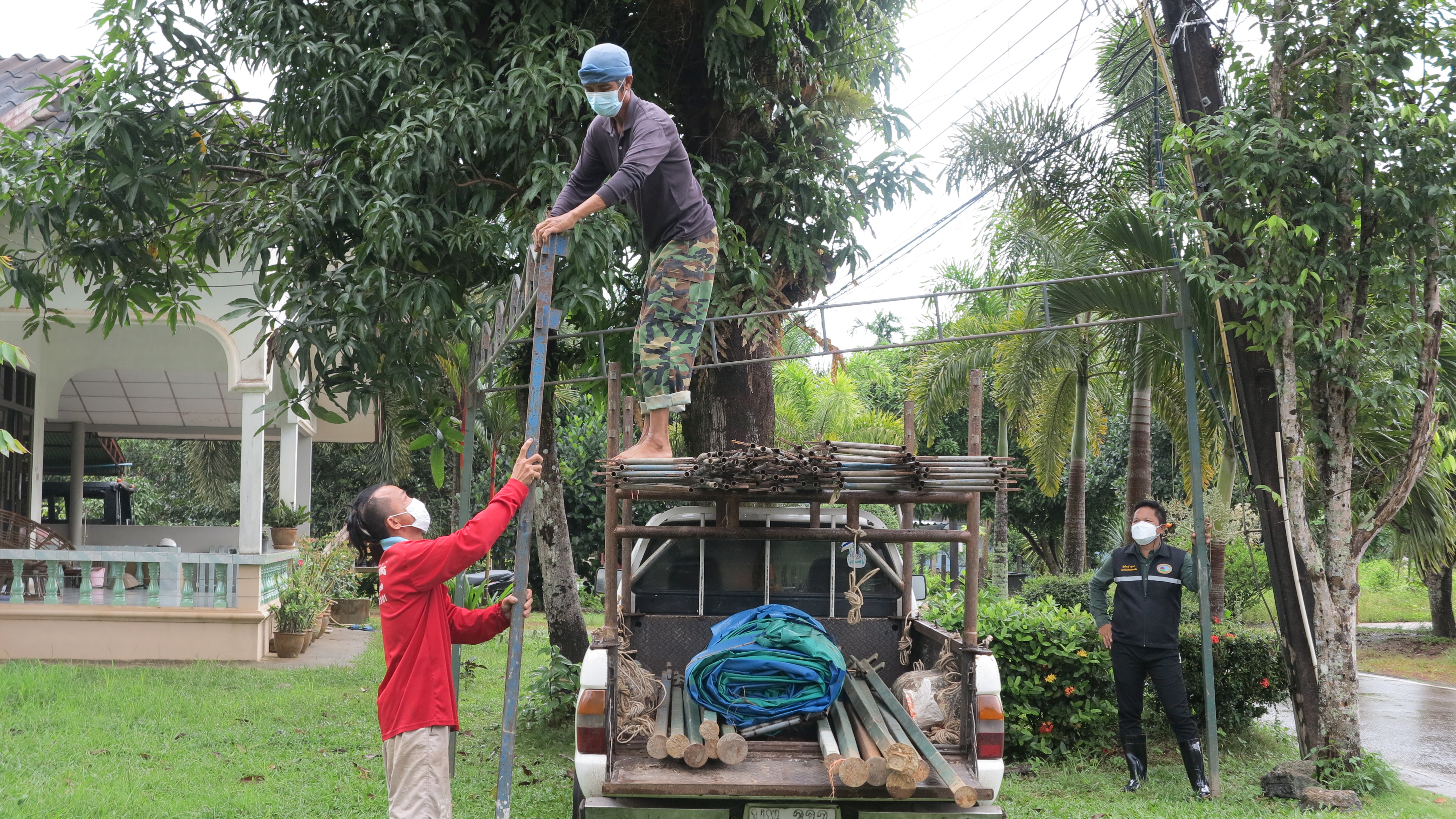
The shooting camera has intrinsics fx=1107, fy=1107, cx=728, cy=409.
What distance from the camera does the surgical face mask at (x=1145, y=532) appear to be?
7.38 m

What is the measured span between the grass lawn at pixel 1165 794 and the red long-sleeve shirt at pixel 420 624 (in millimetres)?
4209

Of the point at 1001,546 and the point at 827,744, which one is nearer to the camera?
the point at 827,744

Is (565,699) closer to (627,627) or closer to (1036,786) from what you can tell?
(627,627)

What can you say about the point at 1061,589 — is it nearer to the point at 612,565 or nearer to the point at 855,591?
the point at 855,591

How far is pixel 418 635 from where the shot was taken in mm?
3930

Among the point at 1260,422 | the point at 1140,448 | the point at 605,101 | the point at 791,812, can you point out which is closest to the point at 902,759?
the point at 791,812

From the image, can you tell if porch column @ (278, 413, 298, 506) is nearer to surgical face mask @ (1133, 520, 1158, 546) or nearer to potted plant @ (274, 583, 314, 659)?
potted plant @ (274, 583, 314, 659)

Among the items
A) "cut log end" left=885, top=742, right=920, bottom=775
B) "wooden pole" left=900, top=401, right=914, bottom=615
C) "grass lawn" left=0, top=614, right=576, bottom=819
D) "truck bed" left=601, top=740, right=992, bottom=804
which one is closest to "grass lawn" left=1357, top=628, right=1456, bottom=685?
"wooden pole" left=900, top=401, right=914, bottom=615

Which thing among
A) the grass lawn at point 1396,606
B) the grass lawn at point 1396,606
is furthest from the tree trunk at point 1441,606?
the grass lawn at point 1396,606

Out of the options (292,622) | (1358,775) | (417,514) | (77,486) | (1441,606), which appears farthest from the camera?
(1441,606)

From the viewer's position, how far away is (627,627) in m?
6.09

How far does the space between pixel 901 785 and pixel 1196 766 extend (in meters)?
3.91

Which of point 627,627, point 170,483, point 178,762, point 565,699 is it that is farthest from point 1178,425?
point 170,483

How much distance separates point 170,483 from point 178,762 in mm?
33518
